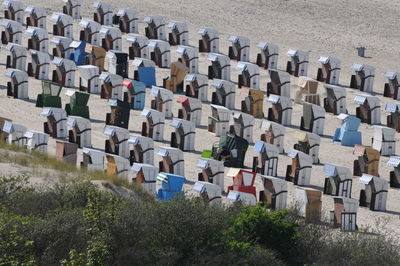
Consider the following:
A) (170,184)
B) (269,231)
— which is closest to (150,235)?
(269,231)

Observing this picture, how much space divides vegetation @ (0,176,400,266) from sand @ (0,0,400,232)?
10.4 m

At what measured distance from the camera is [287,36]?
47.8 meters

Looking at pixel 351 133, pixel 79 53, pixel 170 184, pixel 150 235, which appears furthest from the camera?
pixel 79 53

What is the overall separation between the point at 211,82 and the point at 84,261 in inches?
769

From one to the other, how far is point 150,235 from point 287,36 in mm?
28064

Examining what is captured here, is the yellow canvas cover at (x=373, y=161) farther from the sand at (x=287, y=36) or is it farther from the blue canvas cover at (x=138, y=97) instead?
the blue canvas cover at (x=138, y=97)

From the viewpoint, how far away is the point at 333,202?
28844 millimetres

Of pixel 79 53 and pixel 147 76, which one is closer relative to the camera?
pixel 147 76

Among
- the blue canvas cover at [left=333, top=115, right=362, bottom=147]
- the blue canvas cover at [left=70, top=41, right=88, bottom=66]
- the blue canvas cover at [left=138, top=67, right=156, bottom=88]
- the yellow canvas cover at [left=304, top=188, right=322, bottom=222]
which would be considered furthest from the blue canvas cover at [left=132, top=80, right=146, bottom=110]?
the yellow canvas cover at [left=304, top=188, right=322, bottom=222]

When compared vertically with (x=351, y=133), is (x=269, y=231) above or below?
above

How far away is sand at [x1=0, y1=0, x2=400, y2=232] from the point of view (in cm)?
3428

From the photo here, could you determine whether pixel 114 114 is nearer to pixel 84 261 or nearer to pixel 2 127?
pixel 2 127

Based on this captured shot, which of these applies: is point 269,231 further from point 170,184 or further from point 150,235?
point 170,184

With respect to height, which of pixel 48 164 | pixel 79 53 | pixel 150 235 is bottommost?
pixel 79 53
